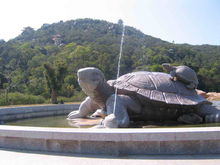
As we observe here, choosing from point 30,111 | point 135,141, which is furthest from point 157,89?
point 30,111

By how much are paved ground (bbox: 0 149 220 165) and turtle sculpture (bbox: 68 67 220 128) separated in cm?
216

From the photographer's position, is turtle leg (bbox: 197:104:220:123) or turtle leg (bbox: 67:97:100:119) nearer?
turtle leg (bbox: 197:104:220:123)

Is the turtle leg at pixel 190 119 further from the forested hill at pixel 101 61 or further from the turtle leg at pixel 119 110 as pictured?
the forested hill at pixel 101 61

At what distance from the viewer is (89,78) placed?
21.6 feet

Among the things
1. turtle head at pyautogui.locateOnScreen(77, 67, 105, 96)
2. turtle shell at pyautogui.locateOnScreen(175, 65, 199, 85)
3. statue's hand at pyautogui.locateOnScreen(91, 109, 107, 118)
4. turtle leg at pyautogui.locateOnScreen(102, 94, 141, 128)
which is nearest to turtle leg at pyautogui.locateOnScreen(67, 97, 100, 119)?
statue's hand at pyautogui.locateOnScreen(91, 109, 107, 118)

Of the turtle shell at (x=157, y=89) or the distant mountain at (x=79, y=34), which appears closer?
the turtle shell at (x=157, y=89)

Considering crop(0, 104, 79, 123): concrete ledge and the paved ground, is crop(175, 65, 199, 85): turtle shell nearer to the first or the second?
the paved ground

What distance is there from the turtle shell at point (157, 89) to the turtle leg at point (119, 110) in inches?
11.4

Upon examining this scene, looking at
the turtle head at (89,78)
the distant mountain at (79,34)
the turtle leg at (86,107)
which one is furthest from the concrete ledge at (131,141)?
the distant mountain at (79,34)

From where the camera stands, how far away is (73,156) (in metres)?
4.20

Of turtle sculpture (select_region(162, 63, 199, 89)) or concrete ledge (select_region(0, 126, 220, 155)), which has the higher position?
turtle sculpture (select_region(162, 63, 199, 89))

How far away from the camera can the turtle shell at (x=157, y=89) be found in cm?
663

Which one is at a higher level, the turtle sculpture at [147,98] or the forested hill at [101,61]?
the forested hill at [101,61]

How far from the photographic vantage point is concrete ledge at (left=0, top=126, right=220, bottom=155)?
4.10 m
